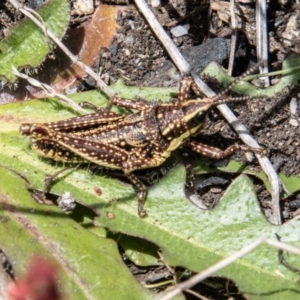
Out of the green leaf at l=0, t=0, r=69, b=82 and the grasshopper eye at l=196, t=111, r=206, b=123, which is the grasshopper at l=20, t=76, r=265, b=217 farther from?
the green leaf at l=0, t=0, r=69, b=82

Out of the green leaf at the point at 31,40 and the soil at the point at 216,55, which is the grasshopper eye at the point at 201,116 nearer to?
the soil at the point at 216,55

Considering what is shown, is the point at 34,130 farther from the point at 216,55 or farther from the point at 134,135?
the point at 216,55

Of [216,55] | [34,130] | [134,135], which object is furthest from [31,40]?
[216,55]

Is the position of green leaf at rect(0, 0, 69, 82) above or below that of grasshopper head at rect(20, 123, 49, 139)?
above

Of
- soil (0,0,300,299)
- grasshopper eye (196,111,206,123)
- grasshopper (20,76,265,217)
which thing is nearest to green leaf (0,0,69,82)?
soil (0,0,300,299)

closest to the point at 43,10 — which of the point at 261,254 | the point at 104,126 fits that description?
the point at 104,126

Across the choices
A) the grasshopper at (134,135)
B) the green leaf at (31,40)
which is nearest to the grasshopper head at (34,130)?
the grasshopper at (134,135)

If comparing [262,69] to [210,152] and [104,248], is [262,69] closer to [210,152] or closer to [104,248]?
[210,152]
